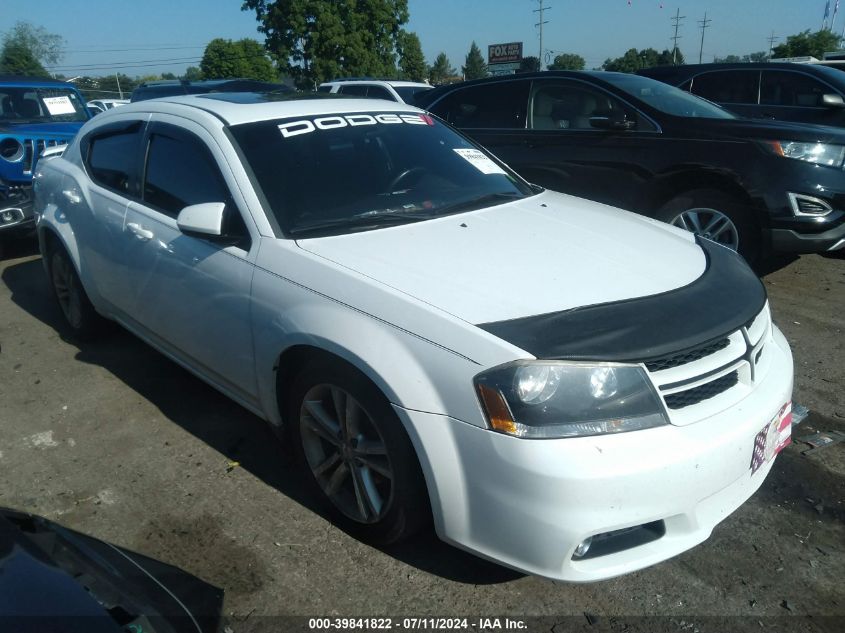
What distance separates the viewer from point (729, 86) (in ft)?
28.7

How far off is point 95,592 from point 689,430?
1.67 meters

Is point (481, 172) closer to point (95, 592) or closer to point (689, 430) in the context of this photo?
point (689, 430)

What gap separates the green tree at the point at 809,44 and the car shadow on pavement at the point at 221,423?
6015 cm

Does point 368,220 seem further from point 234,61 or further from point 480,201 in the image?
point 234,61

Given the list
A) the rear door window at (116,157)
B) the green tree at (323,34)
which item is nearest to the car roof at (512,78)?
the rear door window at (116,157)

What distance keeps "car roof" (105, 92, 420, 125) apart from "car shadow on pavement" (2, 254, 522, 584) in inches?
59.8

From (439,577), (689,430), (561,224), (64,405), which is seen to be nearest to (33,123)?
(64,405)

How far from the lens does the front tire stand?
7.89 ft

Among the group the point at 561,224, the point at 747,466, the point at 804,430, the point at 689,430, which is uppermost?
the point at 561,224

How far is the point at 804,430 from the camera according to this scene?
11.5 ft

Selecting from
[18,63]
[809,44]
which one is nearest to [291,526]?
[18,63]

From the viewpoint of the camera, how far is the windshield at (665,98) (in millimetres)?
5941

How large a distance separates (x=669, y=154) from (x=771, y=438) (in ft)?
12.0

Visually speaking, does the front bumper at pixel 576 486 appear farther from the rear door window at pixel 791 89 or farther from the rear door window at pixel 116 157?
the rear door window at pixel 791 89
